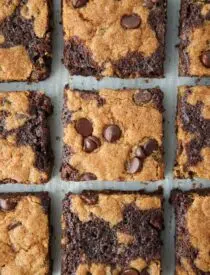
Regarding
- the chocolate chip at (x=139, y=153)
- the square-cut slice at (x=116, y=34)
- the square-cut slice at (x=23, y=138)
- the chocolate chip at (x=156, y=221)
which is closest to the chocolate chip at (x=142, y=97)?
the square-cut slice at (x=116, y=34)

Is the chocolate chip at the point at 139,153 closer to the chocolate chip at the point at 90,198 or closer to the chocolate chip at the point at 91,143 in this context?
the chocolate chip at the point at 91,143

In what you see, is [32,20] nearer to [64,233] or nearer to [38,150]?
[38,150]

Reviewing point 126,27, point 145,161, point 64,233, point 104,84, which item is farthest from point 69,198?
point 126,27

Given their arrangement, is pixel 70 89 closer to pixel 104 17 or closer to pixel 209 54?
pixel 104 17

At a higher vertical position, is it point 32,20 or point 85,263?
point 32,20

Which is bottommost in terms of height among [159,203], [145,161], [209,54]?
[159,203]
